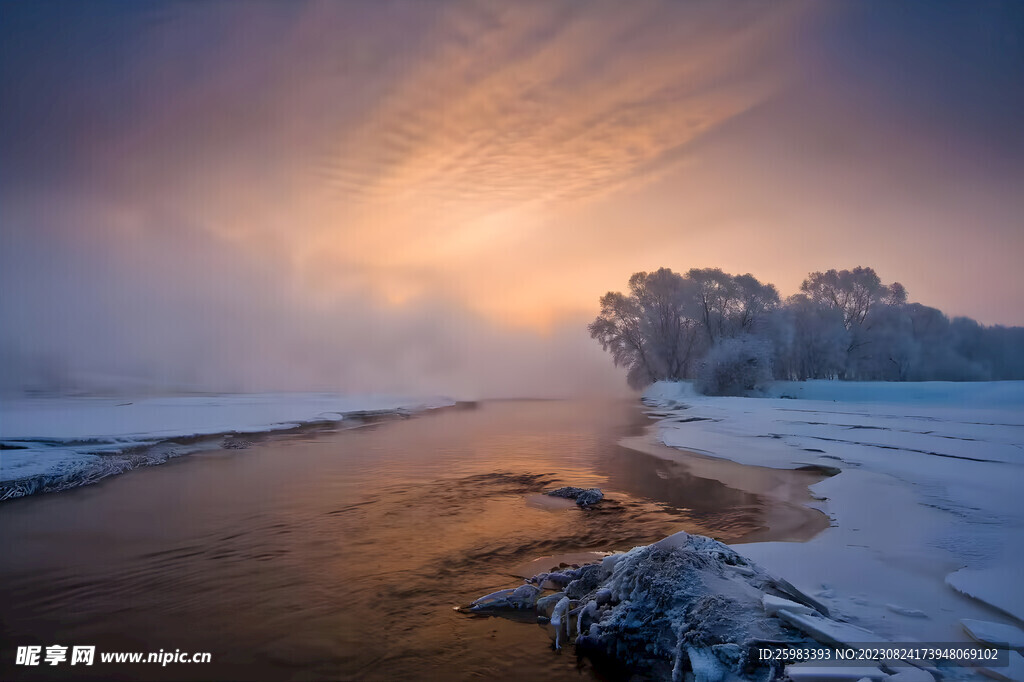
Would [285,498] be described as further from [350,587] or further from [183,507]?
[350,587]

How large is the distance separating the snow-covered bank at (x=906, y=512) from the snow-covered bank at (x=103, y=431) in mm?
16298

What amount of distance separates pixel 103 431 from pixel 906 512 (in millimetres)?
23893

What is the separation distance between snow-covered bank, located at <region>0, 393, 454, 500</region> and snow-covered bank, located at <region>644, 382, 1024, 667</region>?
16298 mm

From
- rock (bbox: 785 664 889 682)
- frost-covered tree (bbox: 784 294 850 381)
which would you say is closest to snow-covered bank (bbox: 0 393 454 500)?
rock (bbox: 785 664 889 682)

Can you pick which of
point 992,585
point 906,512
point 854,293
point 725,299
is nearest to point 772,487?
point 906,512

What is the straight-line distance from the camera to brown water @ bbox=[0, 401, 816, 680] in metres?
5.13

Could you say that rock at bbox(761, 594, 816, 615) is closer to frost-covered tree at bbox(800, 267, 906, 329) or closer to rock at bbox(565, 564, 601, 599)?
rock at bbox(565, 564, 601, 599)

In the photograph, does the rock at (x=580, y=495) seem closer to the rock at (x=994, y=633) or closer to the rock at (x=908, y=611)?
the rock at (x=908, y=611)

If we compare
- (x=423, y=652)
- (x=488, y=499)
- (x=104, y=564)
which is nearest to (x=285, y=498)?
(x=104, y=564)

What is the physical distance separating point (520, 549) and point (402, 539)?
2.11 meters

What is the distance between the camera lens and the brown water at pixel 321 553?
202 inches

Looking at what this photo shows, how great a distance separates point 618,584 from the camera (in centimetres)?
549

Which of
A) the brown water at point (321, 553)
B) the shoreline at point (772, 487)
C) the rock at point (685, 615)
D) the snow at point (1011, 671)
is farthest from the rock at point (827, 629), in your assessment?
the shoreline at point (772, 487)

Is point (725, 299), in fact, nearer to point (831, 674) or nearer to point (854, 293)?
point (854, 293)
